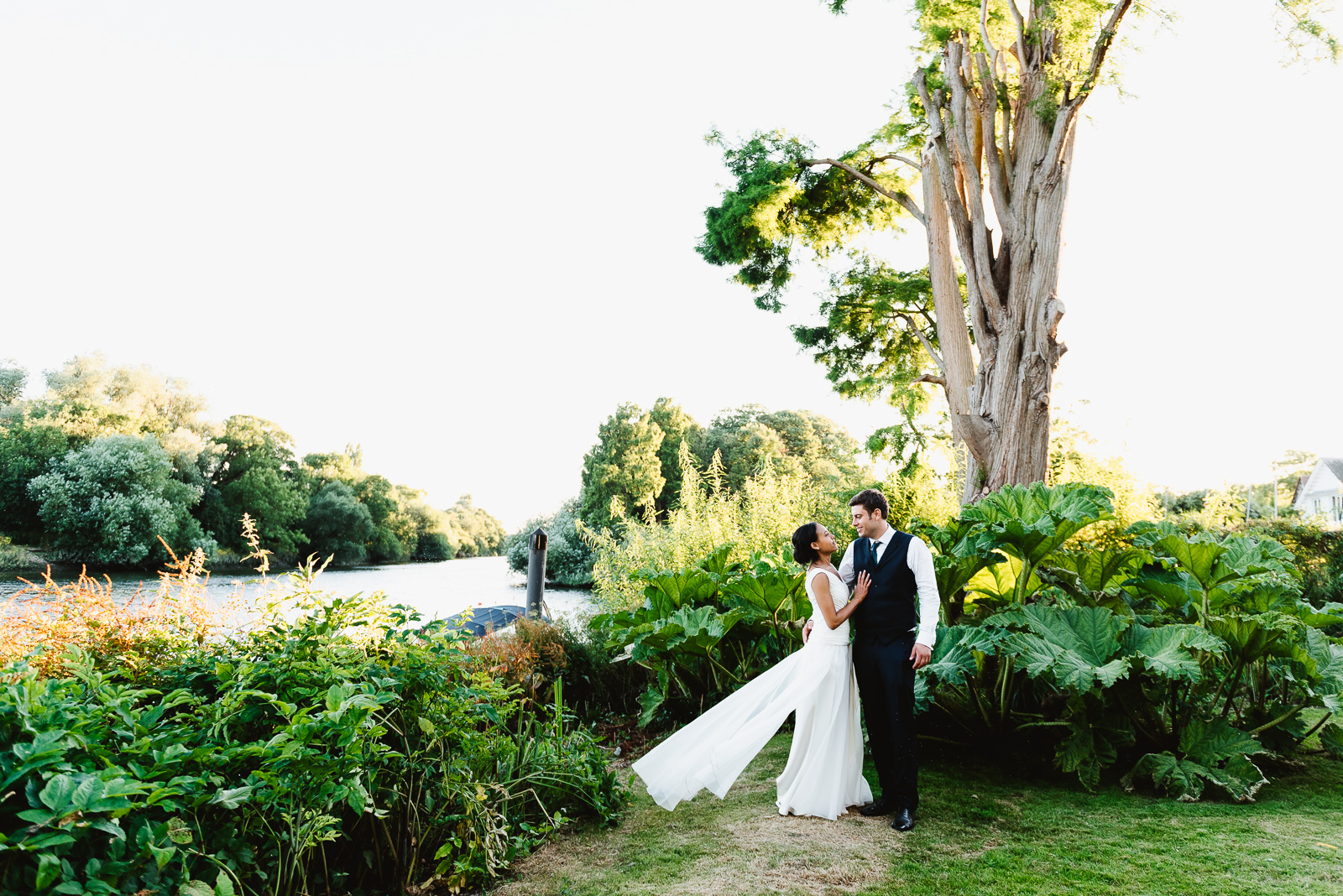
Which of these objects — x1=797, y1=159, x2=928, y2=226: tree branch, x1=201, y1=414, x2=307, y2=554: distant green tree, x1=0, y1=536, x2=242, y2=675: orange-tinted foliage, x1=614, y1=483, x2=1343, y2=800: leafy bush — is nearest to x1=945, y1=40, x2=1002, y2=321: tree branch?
x1=797, y1=159, x2=928, y2=226: tree branch

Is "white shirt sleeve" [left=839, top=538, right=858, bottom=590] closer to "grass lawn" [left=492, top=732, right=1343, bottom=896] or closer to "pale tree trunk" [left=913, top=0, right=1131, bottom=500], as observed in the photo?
"grass lawn" [left=492, top=732, right=1343, bottom=896]

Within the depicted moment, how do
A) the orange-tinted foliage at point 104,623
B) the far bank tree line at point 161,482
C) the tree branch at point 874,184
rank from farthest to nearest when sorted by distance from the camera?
the far bank tree line at point 161,482 < the tree branch at point 874,184 < the orange-tinted foliage at point 104,623

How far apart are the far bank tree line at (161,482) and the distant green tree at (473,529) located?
297 centimetres

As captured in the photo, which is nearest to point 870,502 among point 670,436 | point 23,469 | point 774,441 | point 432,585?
point 432,585

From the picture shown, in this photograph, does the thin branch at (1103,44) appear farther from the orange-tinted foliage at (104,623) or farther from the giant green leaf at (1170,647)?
the orange-tinted foliage at (104,623)

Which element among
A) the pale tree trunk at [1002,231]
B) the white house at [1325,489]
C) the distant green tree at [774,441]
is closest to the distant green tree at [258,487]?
the distant green tree at [774,441]

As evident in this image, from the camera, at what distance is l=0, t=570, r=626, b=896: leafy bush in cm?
160

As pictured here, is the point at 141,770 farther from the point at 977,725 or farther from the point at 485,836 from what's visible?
the point at 977,725

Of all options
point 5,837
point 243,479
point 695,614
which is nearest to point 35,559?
point 243,479

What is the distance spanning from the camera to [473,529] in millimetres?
36000

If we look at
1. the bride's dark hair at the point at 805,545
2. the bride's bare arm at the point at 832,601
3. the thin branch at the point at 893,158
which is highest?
the thin branch at the point at 893,158

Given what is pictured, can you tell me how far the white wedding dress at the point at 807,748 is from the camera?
3369mm

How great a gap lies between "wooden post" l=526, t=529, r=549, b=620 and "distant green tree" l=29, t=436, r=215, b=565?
41.0ft

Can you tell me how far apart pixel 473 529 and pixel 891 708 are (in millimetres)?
34441
